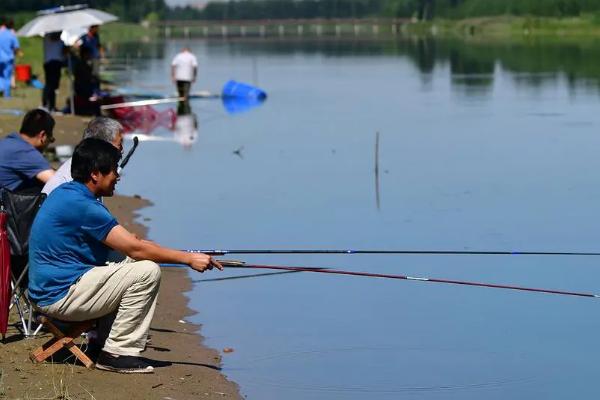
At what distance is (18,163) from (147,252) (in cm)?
182

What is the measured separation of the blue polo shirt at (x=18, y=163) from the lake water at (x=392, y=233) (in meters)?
1.55

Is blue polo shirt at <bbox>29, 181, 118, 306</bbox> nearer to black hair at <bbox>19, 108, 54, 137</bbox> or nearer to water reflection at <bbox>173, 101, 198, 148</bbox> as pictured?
black hair at <bbox>19, 108, 54, 137</bbox>

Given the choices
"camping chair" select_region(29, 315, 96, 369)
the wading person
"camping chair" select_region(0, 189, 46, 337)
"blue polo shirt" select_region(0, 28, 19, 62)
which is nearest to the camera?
"camping chair" select_region(29, 315, 96, 369)

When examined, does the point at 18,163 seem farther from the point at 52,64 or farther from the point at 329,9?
the point at 329,9

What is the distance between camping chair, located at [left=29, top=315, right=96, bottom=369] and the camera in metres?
6.97

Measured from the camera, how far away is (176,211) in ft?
47.0

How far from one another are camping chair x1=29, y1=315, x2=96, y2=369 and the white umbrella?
46.8ft

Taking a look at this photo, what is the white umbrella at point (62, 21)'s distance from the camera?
21.0 m

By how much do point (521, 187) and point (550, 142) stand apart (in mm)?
5329

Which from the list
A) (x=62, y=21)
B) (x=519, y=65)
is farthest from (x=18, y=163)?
(x=519, y=65)

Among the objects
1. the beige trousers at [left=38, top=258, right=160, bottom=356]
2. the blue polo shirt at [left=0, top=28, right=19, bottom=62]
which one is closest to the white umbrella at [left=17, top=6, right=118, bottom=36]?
the blue polo shirt at [left=0, top=28, right=19, bottom=62]

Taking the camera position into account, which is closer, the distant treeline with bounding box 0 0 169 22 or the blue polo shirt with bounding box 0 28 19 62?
the blue polo shirt with bounding box 0 28 19 62

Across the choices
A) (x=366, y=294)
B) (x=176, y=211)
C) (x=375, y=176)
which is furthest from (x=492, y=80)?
(x=366, y=294)

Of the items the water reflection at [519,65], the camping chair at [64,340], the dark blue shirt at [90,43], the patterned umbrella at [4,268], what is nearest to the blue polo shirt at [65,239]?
the camping chair at [64,340]
